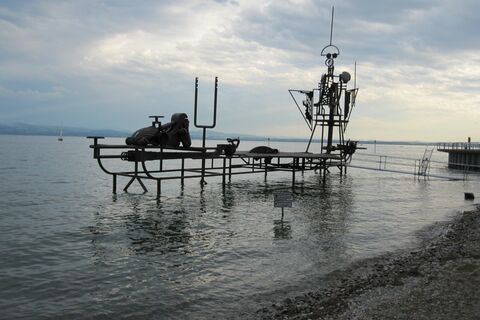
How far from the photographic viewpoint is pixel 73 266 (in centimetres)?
1019

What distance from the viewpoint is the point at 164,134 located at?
20.0 meters

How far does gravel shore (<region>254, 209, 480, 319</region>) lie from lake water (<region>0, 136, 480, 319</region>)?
2.07 ft

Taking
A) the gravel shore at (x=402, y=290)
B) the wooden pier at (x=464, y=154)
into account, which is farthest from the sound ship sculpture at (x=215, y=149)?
the wooden pier at (x=464, y=154)

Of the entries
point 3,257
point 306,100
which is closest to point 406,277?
point 3,257

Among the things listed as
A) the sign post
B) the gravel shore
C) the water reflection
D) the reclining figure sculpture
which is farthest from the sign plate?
the reclining figure sculpture

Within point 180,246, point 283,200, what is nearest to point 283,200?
point 283,200

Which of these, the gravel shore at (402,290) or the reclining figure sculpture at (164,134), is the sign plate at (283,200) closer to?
the gravel shore at (402,290)

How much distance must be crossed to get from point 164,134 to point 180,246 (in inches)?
338

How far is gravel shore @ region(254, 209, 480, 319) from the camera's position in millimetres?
6980

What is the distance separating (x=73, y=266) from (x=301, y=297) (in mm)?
5283

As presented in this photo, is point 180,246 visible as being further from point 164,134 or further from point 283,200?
point 164,134

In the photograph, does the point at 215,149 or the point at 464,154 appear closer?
the point at 215,149

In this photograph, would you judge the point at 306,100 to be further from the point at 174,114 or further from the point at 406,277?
the point at 406,277

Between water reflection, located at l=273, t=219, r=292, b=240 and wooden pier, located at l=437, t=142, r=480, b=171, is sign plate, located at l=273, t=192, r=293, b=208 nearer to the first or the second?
water reflection, located at l=273, t=219, r=292, b=240
